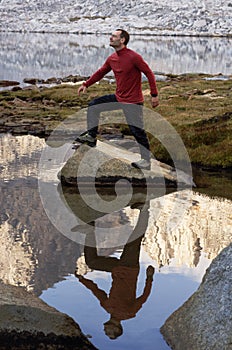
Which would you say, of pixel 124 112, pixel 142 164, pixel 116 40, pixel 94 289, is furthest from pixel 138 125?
pixel 94 289

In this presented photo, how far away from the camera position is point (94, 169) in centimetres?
1659

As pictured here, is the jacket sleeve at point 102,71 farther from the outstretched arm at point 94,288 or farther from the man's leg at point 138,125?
the outstretched arm at point 94,288

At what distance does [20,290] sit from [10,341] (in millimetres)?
1543

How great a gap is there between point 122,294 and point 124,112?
23.2 feet

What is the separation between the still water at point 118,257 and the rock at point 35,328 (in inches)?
13.7

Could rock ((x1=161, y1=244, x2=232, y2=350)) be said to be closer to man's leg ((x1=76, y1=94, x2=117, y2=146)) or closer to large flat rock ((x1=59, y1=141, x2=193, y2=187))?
large flat rock ((x1=59, y1=141, x2=193, y2=187))

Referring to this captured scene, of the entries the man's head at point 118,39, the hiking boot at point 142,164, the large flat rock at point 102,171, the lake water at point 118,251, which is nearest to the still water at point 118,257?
the lake water at point 118,251

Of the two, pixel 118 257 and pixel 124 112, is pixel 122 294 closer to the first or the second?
pixel 118 257

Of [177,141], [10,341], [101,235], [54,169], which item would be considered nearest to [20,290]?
[10,341]

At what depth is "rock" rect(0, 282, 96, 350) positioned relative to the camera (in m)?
7.88

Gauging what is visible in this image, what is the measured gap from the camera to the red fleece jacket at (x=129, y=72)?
15328mm

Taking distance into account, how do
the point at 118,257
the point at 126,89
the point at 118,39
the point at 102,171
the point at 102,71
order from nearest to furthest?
the point at 118,257 → the point at 118,39 → the point at 126,89 → the point at 102,71 → the point at 102,171

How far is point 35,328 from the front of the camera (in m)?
8.06

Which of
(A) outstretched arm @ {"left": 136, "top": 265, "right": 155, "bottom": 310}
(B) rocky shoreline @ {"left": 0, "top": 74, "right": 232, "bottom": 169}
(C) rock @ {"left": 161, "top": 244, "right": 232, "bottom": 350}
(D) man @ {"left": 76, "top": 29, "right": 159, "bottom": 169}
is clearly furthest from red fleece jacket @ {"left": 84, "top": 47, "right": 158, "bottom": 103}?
(C) rock @ {"left": 161, "top": 244, "right": 232, "bottom": 350}
